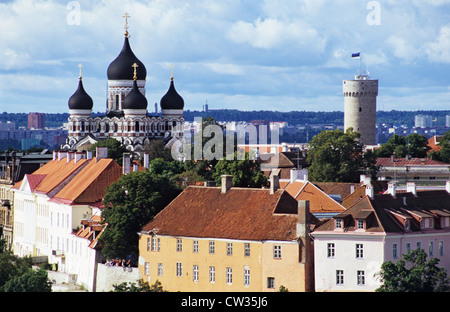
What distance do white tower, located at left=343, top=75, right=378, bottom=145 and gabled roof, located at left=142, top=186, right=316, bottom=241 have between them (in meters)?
85.3

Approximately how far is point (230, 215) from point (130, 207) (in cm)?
588

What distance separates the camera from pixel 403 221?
5812 cm

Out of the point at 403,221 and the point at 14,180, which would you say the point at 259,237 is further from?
the point at 14,180

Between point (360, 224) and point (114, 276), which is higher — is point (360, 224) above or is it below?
above

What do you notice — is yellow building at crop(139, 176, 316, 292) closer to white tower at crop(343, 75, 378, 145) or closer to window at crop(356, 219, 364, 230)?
window at crop(356, 219, 364, 230)

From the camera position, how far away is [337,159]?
96312mm

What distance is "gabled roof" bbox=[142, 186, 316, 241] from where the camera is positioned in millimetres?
59688

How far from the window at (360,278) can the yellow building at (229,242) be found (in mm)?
2173

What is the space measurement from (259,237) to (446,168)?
55653mm

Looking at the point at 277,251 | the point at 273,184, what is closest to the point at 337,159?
the point at 273,184

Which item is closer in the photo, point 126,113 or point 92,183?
point 92,183

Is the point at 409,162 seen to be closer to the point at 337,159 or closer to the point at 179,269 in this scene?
the point at 337,159

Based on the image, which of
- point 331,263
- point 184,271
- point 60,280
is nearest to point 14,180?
point 60,280

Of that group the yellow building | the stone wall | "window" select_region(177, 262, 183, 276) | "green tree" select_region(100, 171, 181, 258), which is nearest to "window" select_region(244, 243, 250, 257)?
the yellow building
